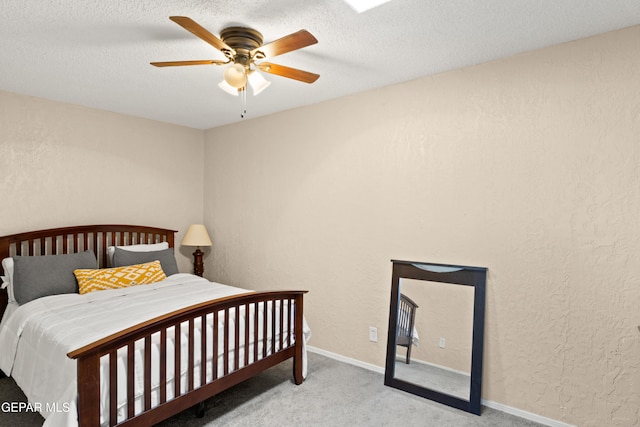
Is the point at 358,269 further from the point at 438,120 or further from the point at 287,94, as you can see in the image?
the point at 287,94

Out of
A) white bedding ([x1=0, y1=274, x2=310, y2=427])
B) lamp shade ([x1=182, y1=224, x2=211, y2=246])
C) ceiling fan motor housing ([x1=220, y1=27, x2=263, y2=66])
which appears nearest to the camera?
white bedding ([x1=0, y1=274, x2=310, y2=427])

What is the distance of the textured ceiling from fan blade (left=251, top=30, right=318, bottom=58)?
18cm

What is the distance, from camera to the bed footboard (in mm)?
1776

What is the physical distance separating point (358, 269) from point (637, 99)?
7.29 feet

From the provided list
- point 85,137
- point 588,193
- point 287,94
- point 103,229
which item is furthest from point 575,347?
point 85,137

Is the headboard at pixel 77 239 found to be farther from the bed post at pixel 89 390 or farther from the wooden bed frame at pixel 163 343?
the bed post at pixel 89 390

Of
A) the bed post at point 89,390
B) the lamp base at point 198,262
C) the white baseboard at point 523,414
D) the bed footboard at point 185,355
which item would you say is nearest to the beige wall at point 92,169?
the lamp base at point 198,262

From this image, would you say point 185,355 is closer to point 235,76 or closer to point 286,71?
point 235,76

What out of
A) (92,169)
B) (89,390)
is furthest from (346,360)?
(92,169)

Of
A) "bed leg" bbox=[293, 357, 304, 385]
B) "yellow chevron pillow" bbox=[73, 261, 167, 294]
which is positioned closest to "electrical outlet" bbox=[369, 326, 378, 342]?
"bed leg" bbox=[293, 357, 304, 385]

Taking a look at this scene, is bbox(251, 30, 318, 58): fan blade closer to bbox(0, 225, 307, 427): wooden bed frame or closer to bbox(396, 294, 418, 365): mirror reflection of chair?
bbox(0, 225, 307, 427): wooden bed frame

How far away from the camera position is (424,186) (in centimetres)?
288

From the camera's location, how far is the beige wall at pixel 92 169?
10.7 ft

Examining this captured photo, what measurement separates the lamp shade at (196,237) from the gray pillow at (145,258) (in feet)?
1.14
